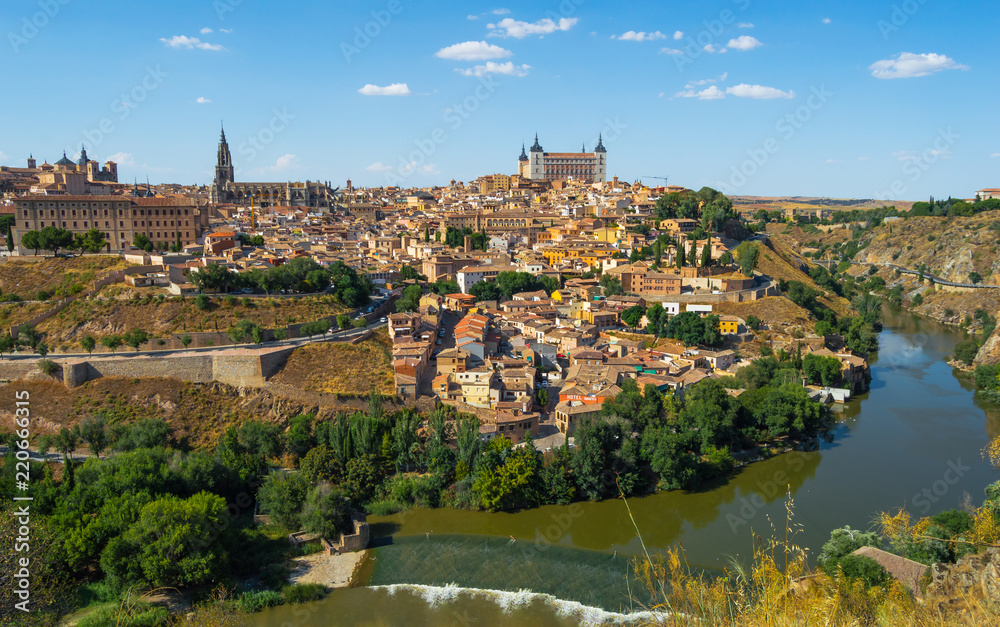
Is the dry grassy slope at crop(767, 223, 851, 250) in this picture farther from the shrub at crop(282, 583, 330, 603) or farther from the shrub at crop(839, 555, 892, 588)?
the shrub at crop(282, 583, 330, 603)

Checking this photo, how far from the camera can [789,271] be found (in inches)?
1126

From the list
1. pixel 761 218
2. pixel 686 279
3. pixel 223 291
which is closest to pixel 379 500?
pixel 223 291

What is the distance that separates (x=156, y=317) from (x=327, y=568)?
375 inches

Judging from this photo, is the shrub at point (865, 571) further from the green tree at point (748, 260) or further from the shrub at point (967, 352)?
the green tree at point (748, 260)

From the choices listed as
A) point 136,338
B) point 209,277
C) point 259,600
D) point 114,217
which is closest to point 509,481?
point 259,600

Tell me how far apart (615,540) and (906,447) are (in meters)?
7.80

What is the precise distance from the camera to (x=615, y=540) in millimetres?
10938

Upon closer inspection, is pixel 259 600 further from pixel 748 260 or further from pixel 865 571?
pixel 748 260

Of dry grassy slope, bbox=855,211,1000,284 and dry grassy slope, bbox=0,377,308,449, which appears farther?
dry grassy slope, bbox=855,211,1000,284

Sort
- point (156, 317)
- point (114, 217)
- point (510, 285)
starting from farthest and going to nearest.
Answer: point (510, 285), point (114, 217), point (156, 317)

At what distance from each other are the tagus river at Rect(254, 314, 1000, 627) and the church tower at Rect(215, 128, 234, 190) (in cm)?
4157

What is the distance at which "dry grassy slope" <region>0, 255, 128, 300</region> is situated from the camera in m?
17.7

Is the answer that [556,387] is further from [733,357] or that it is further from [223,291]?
[223,291]

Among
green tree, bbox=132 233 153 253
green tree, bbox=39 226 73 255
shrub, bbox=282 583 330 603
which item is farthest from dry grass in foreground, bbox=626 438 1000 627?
green tree, bbox=132 233 153 253
